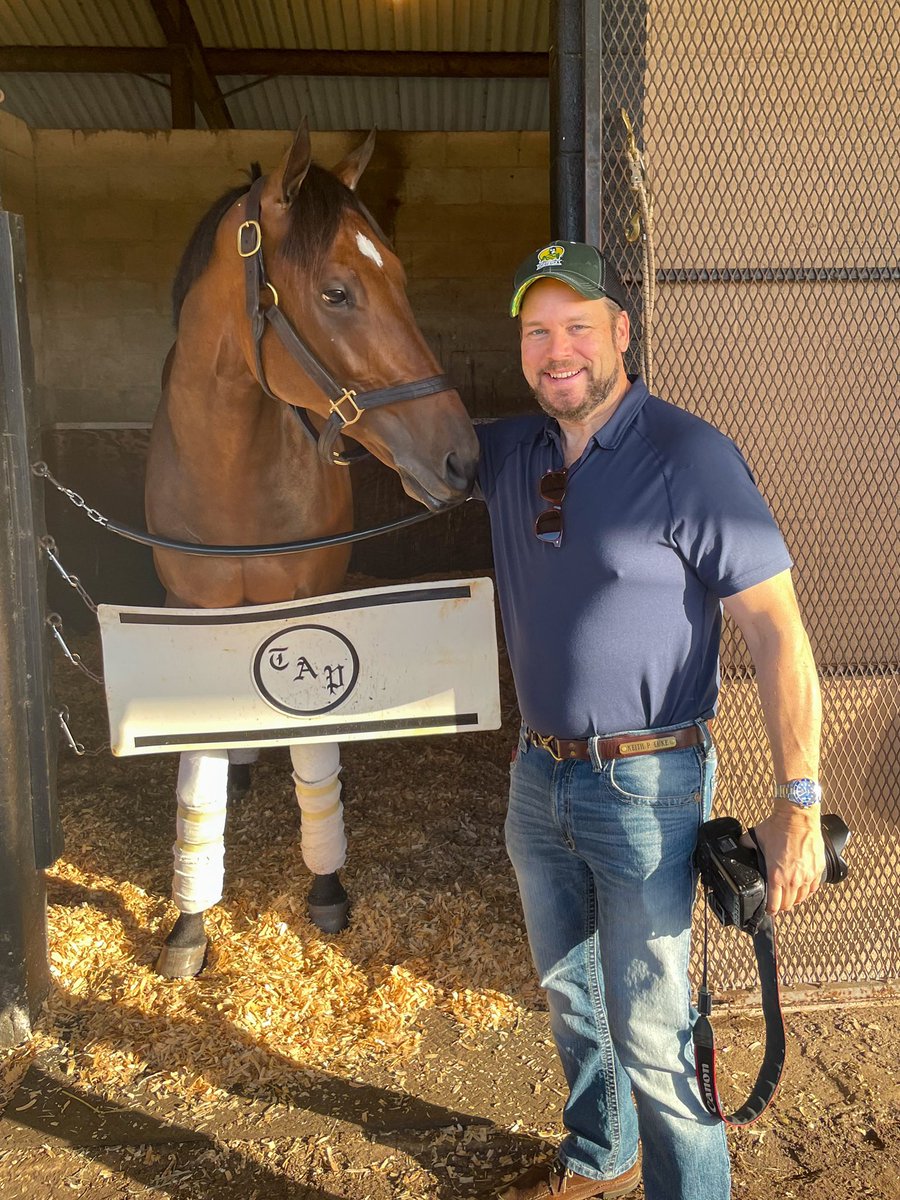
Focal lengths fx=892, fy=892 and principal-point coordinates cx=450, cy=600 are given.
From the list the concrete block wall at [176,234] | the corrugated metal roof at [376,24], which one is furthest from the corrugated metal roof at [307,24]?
the concrete block wall at [176,234]

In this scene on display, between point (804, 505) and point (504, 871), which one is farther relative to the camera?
point (504, 871)

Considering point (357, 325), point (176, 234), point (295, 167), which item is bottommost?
point (357, 325)

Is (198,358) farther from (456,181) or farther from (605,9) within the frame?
(456,181)

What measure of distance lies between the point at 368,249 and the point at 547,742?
117cm

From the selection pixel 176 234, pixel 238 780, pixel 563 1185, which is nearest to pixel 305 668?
pixel 563 1185

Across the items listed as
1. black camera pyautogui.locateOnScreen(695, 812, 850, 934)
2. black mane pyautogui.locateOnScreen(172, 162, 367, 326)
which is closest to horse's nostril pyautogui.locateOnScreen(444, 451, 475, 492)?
black mane pyautogui.locateOnScreen(172, 162, 367, 326)

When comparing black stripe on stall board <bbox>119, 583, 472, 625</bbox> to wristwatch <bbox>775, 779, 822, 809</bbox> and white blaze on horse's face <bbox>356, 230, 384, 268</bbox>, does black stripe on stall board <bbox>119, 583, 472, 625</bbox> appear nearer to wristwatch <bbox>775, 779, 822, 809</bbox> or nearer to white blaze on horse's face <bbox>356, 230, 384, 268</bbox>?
white blaze on horse's face <bbox>356, 230, 384, 268</bbox>

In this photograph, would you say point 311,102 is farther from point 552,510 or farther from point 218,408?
point 552,510

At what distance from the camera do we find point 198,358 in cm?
235

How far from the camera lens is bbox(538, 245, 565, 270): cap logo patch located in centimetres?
162

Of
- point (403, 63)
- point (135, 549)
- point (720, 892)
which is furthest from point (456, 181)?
point (720, 892)

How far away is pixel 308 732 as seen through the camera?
2.39 m

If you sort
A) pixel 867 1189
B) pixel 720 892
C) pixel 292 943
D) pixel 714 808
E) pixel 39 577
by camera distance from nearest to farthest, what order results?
pixel 720 892 → pixel 867 1189 → pixel 39 577 → pixel 714 808 → pixel 292 943

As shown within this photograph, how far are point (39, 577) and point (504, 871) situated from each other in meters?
1.80
